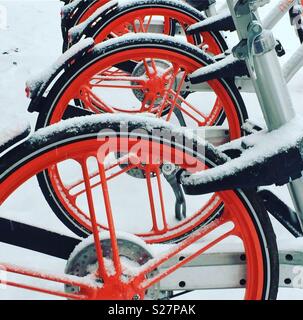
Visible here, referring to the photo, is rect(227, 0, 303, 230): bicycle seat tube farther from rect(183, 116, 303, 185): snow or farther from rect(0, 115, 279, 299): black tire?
rect(0, 115, 279, 299): black tire

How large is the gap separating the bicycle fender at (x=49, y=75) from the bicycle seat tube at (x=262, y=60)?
86 cm

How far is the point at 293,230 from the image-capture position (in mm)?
1486

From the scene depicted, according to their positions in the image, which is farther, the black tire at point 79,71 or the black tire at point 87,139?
the black tire at point 79,71

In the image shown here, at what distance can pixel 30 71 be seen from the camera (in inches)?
156

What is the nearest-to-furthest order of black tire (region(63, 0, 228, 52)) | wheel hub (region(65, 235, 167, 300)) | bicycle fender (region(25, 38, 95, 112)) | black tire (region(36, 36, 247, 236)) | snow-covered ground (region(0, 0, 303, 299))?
1. wheel hub (region(65, 235, 167, 300))
2. bicycle fender (region(25, 38, 95, 112))
3. black tire (region(36, 36, 247, 236))
4. snow-covered ground (region(0, 0, 303, 299))
5. black tire (region(63, 0, 228, 52))

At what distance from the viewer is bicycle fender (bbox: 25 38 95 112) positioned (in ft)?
5.86

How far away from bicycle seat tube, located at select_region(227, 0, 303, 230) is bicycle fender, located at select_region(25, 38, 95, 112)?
86 centimetres

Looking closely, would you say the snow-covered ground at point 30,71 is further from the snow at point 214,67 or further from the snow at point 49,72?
the snow at point 214,67

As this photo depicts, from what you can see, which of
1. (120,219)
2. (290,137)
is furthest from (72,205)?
(290,137)

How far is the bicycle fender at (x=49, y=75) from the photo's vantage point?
179 centimetres

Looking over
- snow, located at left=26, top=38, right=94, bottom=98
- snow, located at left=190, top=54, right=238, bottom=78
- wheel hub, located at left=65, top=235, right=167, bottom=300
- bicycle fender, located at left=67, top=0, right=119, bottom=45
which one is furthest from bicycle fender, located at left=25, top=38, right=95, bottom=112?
wheel hub, located at left=65, top=235, right=167, bottom=300

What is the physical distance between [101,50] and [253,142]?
0.91m

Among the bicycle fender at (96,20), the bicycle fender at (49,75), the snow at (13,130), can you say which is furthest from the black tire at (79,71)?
the snow at (13,130)

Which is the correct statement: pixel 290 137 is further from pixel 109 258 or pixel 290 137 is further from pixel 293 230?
pixel 109 258
